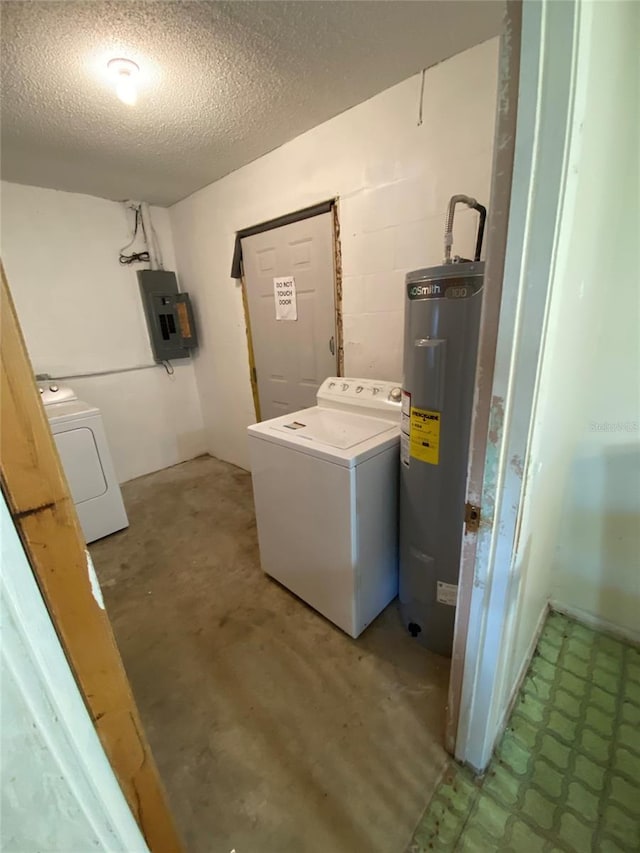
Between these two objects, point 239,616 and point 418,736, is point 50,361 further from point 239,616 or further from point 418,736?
point 418,736

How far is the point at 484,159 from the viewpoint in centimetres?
143

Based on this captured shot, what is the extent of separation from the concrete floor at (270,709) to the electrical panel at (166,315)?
1.86 meters

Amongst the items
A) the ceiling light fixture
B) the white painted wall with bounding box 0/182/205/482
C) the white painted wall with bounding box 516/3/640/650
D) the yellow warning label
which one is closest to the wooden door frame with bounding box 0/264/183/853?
the white painted wall with bounding box 516/3/640/650

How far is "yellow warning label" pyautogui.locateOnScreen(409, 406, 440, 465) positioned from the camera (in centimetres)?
124

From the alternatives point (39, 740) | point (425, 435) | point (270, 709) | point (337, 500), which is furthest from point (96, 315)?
point (39, 740)

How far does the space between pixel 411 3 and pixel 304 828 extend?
2.56 m

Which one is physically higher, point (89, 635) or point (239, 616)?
point (89, 635)

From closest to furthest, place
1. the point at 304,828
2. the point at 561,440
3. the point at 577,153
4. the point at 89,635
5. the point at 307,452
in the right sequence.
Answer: the point at 89,635
the point at 577,153
the point at 304,828
the point at 561,440
the point at 307,452

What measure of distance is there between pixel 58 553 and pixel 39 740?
9.6 inches

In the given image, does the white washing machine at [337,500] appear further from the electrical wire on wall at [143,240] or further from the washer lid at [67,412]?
the electrical wire on wall at [143,240]

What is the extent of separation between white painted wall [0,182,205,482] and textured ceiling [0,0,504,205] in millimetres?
487

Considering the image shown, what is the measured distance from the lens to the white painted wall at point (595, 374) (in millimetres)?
708

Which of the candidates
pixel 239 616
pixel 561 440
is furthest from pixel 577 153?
pixel 239 616

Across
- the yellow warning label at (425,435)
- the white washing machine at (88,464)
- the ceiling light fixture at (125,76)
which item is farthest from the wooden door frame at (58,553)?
the white washing machine at (88,464)
